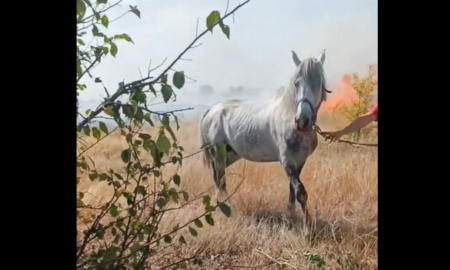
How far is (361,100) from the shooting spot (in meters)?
1.22

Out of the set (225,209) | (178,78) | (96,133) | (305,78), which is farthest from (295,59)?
(96,133)

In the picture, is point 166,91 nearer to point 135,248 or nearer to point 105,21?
point 105,21

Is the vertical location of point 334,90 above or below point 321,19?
below

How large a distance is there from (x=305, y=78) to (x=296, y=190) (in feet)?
0.94

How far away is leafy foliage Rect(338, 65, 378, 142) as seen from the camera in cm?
122

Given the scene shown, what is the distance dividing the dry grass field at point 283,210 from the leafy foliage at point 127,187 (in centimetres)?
2

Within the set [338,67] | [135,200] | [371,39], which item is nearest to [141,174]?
[135,200]

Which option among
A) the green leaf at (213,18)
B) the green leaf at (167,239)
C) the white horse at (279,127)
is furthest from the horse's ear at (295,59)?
the green leaf at (167,239)

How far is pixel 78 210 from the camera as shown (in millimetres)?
1194

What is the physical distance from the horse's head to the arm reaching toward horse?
0.20ft
